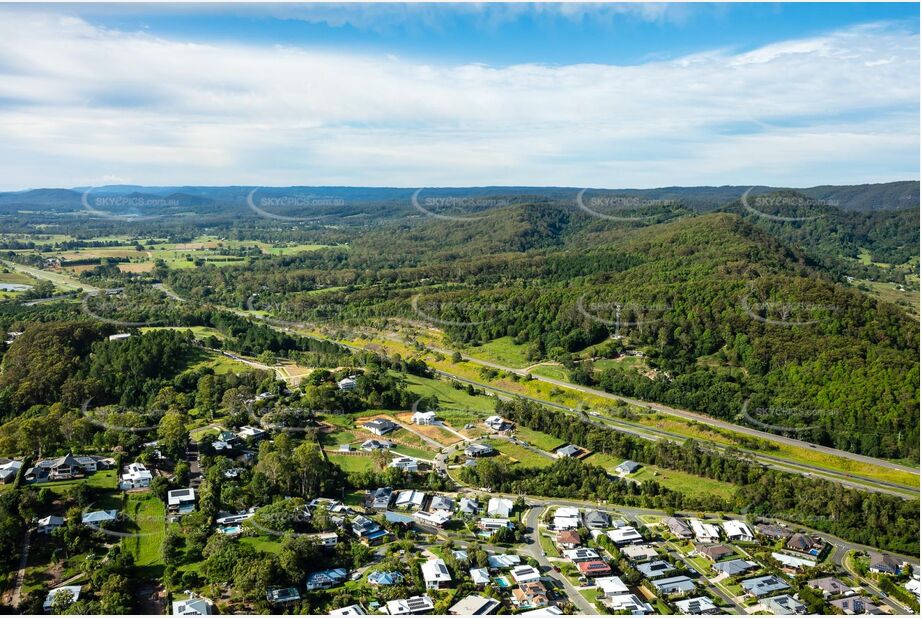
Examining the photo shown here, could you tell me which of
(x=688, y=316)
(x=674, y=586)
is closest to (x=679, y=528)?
(x=674, y=586)

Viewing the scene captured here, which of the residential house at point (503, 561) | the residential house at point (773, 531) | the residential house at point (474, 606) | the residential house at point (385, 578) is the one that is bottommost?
the residential house at point (773, 531)

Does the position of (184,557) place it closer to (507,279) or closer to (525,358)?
(525,358)

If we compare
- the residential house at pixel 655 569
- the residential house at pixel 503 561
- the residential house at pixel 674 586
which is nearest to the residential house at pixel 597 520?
the residential house at pixel 655 569

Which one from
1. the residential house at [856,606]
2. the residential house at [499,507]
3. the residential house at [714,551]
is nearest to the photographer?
the residential house at [856,606]

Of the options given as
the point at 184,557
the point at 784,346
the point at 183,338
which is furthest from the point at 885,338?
the point at 183,338

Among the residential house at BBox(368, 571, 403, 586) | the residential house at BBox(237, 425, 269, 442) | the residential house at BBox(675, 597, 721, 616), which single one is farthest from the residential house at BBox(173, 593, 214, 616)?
the residential house at BBox(675, 597, 721, 616)

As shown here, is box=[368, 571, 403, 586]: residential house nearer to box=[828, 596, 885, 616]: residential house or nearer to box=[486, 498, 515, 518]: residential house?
box=[486, 498, 515, 518]: residential house

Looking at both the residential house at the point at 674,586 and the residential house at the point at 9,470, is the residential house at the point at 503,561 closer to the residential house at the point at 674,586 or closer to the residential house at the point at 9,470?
the residential house at the point at 674,586
